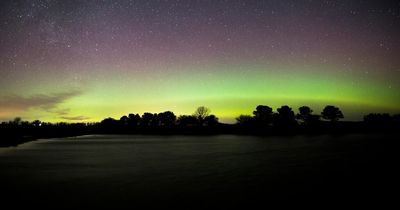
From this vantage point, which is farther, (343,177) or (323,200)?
(343,177)

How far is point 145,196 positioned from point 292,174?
1524cm

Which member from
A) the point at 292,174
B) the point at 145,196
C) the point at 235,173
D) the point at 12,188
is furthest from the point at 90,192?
the point at 292,174

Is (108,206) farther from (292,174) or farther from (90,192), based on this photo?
(292,174)

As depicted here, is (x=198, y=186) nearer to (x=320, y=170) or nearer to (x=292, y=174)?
(x=292, y=174)

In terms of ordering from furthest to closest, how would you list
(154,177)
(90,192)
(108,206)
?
(154,177), (90,192), (108,206)

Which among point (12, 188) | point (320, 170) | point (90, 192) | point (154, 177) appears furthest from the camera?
point (320, 170)

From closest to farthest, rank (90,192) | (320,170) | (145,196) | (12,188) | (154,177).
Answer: (145,196) < (90,192) < (12,188) < (154,177) < (320,170)

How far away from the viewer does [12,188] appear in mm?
21797

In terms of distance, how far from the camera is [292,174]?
90.4 ft

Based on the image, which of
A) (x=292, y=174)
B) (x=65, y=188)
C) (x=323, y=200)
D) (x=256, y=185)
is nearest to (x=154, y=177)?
(x=65, y=188)

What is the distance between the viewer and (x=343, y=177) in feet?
81.9

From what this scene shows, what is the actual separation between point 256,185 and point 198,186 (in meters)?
4.60

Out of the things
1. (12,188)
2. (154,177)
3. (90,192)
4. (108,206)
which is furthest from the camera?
(154,177)

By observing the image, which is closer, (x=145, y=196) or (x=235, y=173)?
(x=145, y=196)
